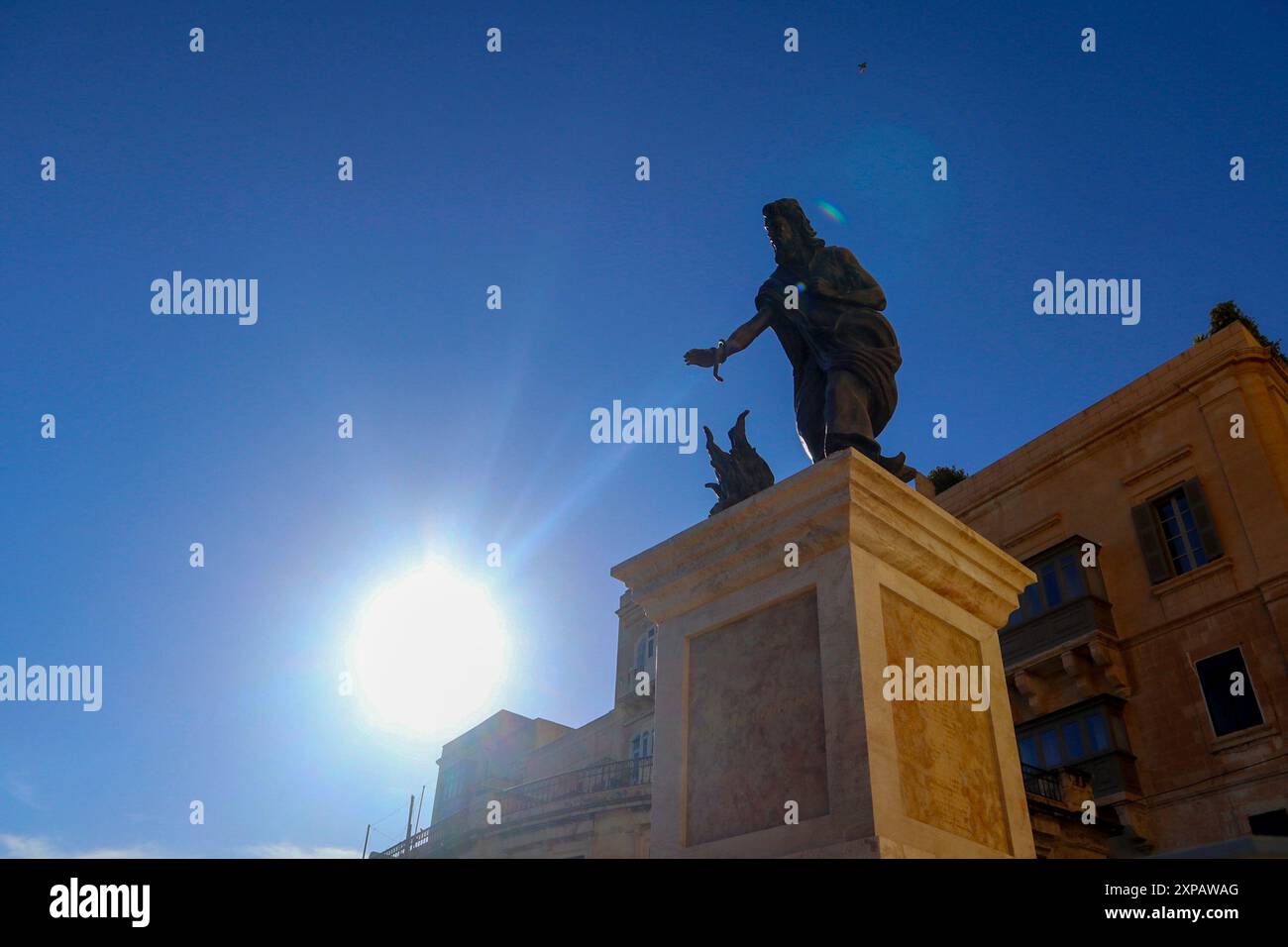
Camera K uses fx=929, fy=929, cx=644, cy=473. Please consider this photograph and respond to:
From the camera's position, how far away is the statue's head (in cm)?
521

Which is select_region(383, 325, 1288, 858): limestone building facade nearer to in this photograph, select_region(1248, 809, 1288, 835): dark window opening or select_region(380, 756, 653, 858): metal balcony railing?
select_region(1248, 809, 1288, 835): dark window opening

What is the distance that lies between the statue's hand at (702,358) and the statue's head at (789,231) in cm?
75

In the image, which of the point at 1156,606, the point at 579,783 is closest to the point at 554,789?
the point at 579,783

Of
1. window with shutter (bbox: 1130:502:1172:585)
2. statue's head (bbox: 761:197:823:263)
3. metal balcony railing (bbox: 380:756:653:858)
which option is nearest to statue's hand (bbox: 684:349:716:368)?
statue's head (bbox: 761:197:823:263)

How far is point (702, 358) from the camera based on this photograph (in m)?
4.98

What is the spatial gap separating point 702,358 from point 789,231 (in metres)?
0.94

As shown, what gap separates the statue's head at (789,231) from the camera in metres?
5.21

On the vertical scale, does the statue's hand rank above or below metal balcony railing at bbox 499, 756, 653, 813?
below

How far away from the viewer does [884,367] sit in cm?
482

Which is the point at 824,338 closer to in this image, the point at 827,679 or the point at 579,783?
the point at 827,679

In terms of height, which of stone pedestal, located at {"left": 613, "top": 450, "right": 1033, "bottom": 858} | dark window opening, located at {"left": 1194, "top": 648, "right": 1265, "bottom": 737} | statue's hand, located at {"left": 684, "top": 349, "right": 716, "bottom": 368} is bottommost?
stone pedestal, located at {"left": 613, "top": 450, "right": 1033, "bottom": 858}

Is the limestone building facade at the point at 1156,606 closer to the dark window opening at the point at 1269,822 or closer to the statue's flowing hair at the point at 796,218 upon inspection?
the dark window opening at the point at 1269,822

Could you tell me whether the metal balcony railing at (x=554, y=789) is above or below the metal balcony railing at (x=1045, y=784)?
above

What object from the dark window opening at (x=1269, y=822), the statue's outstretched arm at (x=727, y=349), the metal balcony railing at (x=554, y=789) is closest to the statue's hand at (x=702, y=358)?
the statue's outstretched arm at (x=727, y=349)
